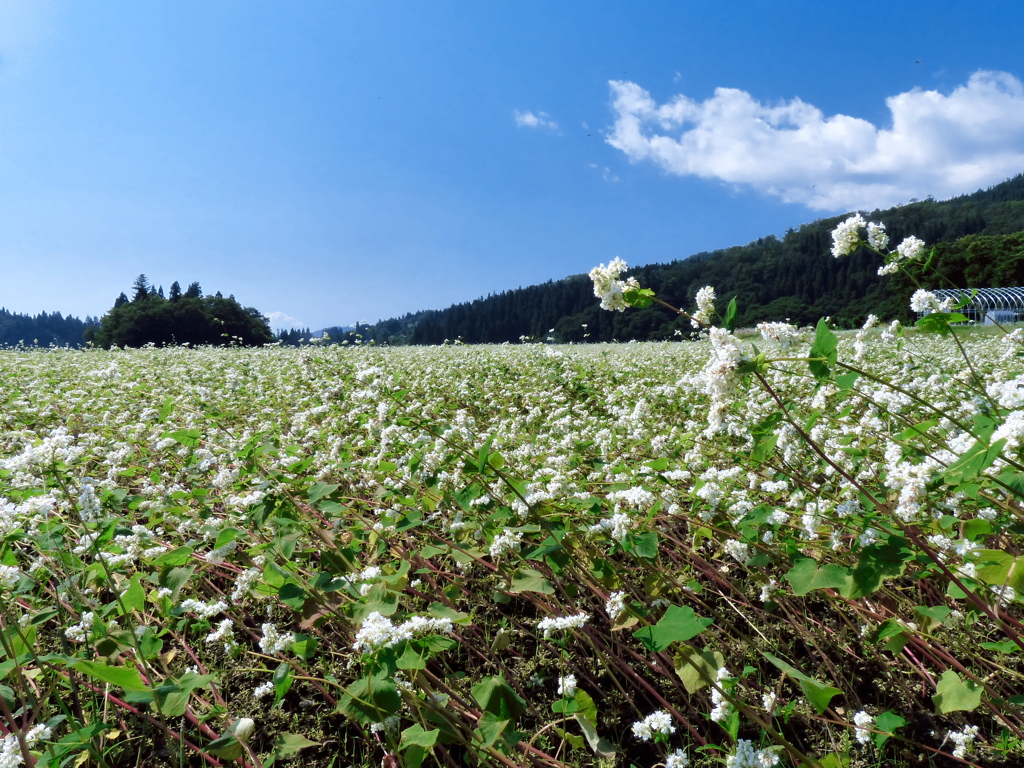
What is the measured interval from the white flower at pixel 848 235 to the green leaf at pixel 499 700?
255 centimetres

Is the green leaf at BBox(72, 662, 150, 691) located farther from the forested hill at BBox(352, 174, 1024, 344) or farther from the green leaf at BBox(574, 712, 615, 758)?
the forested hill at BBox(352, 174, 1024, 344)

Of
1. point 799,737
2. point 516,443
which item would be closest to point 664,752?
point 799,737

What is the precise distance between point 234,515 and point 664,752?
8.50 feet

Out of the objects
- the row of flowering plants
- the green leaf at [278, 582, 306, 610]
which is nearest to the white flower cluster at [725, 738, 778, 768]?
the row of flowering plants

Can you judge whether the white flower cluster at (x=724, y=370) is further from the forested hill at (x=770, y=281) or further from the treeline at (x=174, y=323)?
the treeline at (x=174, y=323)

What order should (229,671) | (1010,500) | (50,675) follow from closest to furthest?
(1010,500)
(50,675)
(229,671)

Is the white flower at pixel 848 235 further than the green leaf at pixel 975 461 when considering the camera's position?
Yes

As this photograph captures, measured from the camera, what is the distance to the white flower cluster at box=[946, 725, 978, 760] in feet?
6.14

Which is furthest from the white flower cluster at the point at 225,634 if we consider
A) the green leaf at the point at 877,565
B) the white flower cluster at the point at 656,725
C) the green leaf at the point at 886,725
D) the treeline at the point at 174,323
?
the treeline at the point at 174,323

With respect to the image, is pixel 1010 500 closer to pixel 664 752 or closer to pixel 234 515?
pixel 664 752

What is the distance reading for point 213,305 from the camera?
6744 cm

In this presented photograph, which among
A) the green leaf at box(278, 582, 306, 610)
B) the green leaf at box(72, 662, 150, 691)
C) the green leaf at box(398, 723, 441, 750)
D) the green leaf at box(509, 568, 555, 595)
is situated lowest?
the green leaf at box(398, 723, 441, 750)

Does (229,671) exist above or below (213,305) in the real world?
below

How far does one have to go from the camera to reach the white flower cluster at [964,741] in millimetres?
1871
